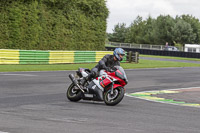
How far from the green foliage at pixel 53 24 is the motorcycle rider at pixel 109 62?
2023cm

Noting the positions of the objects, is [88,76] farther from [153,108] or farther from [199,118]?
[199,118]

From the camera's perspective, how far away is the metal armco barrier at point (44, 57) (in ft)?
91.4

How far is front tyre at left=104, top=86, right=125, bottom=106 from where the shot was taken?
11.1m

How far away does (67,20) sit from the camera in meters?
36.6

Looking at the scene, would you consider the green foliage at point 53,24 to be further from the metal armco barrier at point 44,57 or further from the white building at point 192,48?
the white building at point 192,48

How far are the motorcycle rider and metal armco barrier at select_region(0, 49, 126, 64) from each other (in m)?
16.8

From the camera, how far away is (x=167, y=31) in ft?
292

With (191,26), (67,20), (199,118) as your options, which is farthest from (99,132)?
(191,26)

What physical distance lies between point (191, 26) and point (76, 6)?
6084 centimetres

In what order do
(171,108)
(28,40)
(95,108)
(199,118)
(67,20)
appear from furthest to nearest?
(67,20), (28,40), (171,108), (95,108), (199,118)

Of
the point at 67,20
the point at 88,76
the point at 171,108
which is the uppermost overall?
the point at 67,20

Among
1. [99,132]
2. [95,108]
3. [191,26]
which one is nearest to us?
[99,132]

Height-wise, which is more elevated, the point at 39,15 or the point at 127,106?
the point at 39,15

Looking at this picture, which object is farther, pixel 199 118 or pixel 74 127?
pixel 199 118
